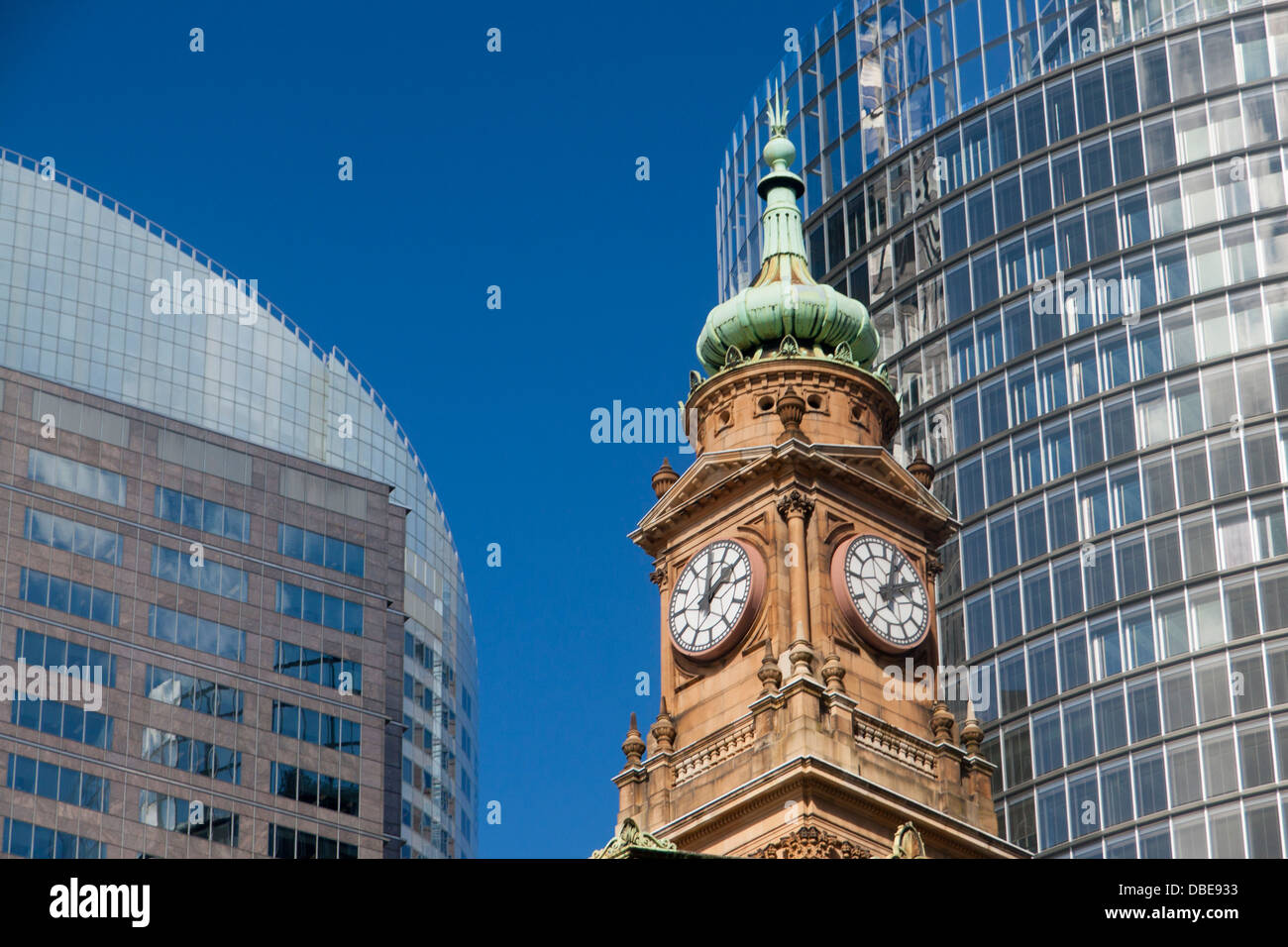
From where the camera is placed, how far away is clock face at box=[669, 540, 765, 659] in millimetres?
68500

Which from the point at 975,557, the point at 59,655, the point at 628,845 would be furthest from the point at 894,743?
the point at 975,557

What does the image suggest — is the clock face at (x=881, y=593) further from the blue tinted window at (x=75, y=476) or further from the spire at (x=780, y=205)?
the blue tinted window at (x=75, y=476)

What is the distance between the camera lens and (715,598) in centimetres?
6981

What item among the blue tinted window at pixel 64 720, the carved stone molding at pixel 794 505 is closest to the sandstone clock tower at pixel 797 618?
the carved stone molding at pixel 794 505

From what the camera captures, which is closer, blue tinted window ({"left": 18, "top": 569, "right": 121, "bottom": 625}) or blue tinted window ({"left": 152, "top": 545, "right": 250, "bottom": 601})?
blue tinted window ({"left": 18, "top": 569, "right": 121, "bottom": 625})

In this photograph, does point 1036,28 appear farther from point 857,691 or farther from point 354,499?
point 857,691

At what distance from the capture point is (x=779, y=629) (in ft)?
220

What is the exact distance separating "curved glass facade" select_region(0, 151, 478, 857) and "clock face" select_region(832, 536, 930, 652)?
65781 mm

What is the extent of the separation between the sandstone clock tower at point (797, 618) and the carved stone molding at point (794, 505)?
0.12 feet

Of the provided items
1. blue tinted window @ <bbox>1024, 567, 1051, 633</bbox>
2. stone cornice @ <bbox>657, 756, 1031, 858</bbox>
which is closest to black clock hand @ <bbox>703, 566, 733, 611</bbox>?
stone cornice @ <bbox>657, 756, 1031, 858</bbox>

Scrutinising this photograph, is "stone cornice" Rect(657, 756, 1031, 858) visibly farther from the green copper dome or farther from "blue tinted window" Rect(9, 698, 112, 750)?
"blue tinted window" Rect(9, 698, 112, 750)

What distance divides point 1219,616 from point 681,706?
55860 millimetres

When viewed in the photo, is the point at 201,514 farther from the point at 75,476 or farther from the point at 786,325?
the point at 786,325
